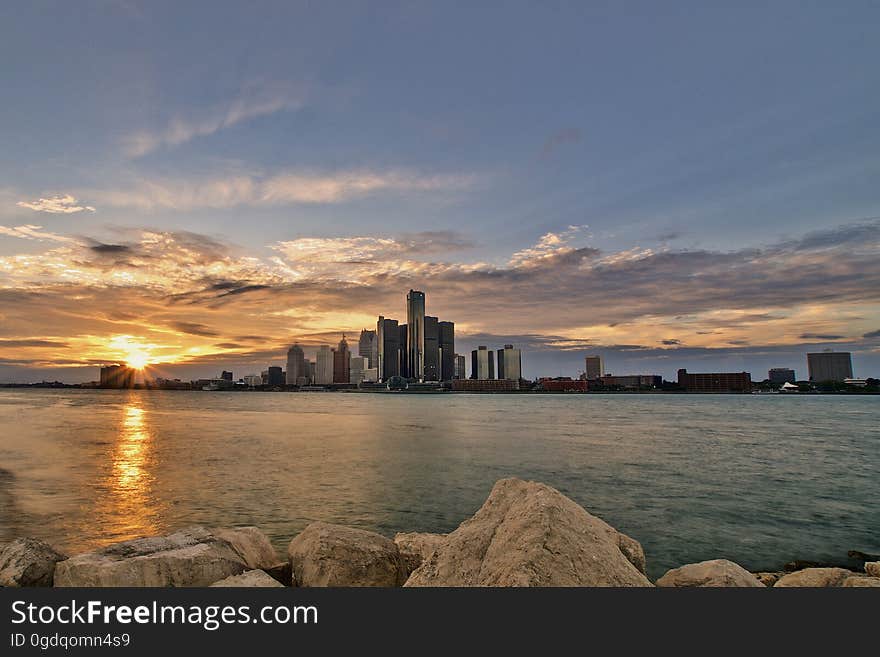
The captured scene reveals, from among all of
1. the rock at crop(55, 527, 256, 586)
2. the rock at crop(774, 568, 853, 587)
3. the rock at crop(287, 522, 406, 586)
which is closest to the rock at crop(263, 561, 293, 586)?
the rock at crop(287, 522, 406, 586)

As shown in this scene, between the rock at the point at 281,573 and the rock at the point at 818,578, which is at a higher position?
the rock at the point at 281,573

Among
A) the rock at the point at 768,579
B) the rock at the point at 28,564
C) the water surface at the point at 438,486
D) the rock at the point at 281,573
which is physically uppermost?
the rock at the point at 28,564

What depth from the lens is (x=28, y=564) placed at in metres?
9.05

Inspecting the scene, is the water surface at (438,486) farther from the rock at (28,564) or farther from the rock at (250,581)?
the rock at (250,581)

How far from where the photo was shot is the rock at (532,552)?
263 inches

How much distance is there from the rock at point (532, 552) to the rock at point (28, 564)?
6522 millimetres

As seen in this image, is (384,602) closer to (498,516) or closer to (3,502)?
(498,516)

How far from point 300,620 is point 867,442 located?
62.9 meters

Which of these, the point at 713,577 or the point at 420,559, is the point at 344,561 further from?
the point at 713,577

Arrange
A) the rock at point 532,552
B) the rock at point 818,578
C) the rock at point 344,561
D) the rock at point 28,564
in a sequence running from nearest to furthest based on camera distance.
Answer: the rock at point 532,552 < the rock at point 28,564 < the rock at point 344,561 < the rock at point 818,578

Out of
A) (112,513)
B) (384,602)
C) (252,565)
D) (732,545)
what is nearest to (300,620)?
(384,602)

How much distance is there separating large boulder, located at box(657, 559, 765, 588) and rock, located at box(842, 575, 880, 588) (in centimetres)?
180

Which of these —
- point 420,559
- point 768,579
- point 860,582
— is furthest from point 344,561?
point 768,579

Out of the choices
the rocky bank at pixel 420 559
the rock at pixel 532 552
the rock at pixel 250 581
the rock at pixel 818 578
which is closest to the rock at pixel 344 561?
the rocky bank at pixel 420 559
